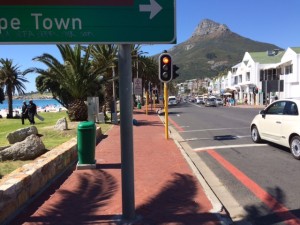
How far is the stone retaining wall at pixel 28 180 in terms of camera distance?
5.40m

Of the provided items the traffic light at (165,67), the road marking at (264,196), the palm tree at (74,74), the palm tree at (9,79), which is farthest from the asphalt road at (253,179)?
the palm tree at (9,79)

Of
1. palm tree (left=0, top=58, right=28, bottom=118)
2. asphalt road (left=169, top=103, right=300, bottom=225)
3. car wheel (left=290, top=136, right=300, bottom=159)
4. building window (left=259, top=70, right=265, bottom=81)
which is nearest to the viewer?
asphalt road (left=169, top=103, right=300, bottom=225)

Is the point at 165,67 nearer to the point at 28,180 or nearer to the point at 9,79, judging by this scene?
the point at 28,180

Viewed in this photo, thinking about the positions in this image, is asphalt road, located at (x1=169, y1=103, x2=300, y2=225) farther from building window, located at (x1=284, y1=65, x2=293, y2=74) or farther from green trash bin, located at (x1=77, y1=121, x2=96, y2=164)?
building window, located at (x1=284, y1=65, x2=293, y2=74)

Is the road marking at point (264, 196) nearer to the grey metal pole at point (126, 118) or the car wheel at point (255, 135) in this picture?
the grey metal pole at point (126, 118)

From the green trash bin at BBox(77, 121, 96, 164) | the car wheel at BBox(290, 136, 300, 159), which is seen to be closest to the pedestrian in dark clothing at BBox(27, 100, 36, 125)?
the green trash bin at BBox(77, 121, 96, 164)

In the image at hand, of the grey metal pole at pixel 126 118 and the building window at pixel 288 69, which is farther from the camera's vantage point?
the building window at pixel 288 69

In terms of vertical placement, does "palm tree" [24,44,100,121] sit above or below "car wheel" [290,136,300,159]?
above

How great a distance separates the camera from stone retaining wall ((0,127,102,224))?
17.7 ft

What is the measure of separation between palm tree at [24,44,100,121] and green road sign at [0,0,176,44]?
16.7 m

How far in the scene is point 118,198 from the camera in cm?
628

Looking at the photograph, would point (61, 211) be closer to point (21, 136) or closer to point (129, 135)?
point (129, 135)

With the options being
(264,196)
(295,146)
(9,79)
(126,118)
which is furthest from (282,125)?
(9,79)

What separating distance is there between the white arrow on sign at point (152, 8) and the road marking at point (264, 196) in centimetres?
333
